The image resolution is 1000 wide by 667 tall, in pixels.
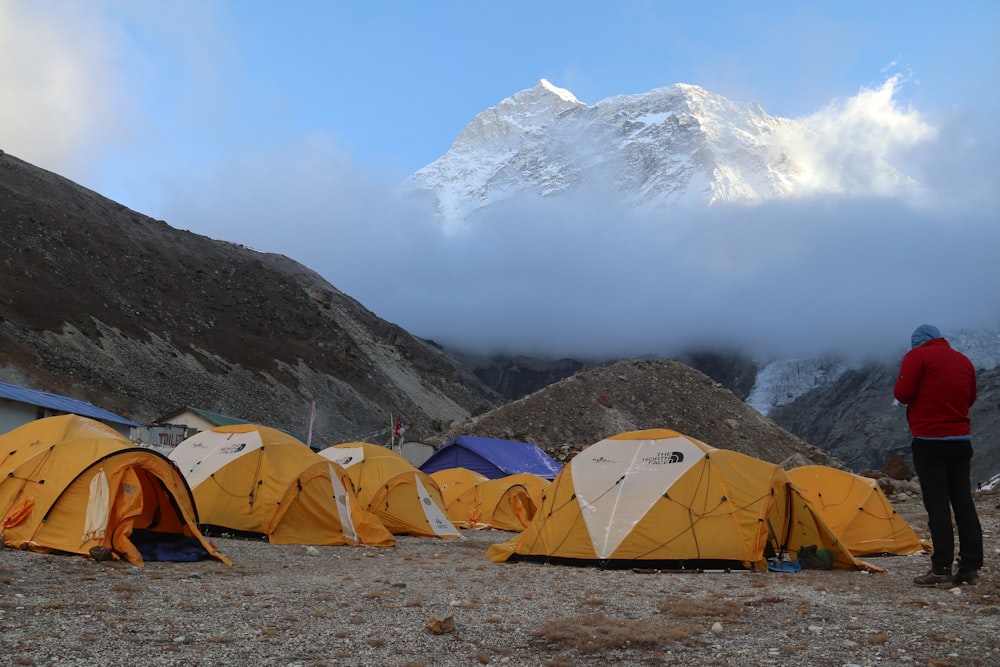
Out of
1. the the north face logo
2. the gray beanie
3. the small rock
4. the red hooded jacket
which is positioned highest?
the gray beanie

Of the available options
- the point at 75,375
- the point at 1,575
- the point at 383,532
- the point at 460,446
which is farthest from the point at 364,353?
the point at 1,575

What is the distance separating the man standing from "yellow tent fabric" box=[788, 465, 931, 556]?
20.3 feet

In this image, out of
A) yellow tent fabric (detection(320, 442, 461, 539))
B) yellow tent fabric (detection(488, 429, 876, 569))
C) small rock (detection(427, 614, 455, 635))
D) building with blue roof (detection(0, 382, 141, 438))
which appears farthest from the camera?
building with blue roof (detection(0, 382, 141, 438))

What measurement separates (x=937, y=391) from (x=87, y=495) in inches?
Result: 446

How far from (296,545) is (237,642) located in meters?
9.16

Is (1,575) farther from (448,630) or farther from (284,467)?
(284,467)

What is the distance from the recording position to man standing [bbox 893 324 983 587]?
790 cm

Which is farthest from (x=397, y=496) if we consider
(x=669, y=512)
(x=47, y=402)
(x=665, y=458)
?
(x=47, y=402)

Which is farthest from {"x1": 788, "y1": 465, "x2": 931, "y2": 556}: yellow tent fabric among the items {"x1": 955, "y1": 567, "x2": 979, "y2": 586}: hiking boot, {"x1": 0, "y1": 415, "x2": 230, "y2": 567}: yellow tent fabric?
{"x1": 0, "y1": 415, "x2": 230, "y2": 567}: yellow tent fabric

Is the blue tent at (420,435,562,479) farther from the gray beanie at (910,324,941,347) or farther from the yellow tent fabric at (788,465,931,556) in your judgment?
the gray beanie at (910,324,941,347)

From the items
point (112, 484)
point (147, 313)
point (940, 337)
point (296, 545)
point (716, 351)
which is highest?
point (716, 351)

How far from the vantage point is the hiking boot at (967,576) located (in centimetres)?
803

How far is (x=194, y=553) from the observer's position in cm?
1145

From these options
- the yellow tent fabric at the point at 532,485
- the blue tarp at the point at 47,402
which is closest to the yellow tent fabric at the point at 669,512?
the yellow tent fabric at the point at 532,485
